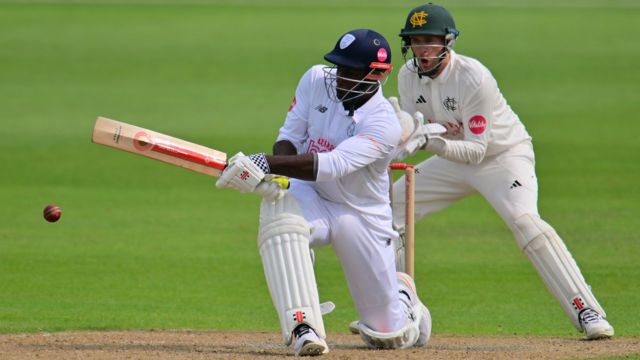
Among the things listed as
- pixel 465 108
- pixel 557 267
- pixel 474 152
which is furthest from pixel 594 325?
pixel 465 108

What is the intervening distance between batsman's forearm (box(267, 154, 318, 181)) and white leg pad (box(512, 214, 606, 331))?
5.95 feet

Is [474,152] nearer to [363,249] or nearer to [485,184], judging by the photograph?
[485,184]

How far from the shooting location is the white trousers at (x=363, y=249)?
675 centimetres

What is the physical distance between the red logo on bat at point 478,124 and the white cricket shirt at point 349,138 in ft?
3.44

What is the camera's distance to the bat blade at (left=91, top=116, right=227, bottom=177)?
638cm

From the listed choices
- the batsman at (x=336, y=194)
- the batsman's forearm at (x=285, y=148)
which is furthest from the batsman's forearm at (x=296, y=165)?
the batsman's forearm at (x=285, y=148)

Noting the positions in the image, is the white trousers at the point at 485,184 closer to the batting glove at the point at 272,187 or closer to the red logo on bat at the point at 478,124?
the red logo on bat at the point at 478,124

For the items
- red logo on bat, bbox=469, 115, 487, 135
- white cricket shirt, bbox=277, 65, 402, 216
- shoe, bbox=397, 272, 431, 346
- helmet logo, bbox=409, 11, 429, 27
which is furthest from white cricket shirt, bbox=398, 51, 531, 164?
white cricket shirt, bbox=277, 65, 402, 216

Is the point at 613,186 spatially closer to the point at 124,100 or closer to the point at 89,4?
the point at 124,100

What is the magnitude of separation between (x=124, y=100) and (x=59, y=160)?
177 inches

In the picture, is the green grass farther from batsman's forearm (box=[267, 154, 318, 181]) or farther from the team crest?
batsman's forearm (box=[267, 154, 318, 181])

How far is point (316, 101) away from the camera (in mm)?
6922

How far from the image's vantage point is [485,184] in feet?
26.3

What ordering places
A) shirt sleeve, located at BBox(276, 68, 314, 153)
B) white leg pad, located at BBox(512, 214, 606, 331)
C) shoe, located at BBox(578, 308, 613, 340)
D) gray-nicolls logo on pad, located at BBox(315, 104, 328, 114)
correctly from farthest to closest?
white leg pad, located at BBox(512, 214, 606, 331) → shoe, located at BBox(578, 308, 613, 340) → shirt sleeve, located at BBox(276, 68, 314, 153) → gray-nicolls logo on pad, located at BBox(315, 104, 328, 114)
